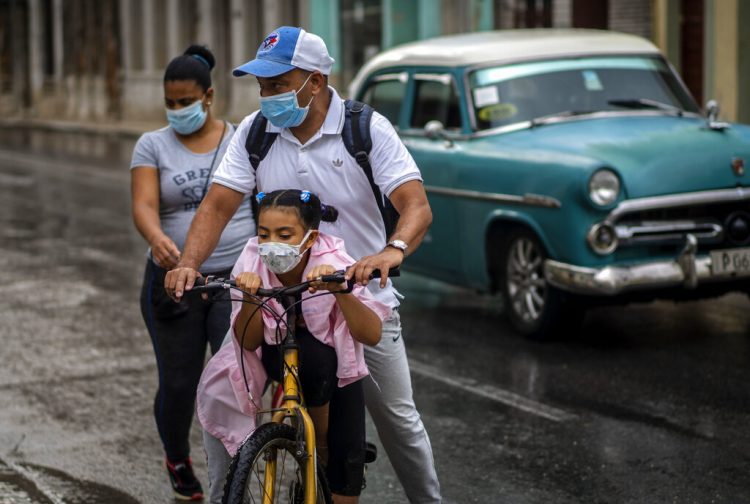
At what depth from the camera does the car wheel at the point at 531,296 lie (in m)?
9.21

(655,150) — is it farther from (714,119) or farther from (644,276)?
(714,119)

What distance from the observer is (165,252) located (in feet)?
19.5

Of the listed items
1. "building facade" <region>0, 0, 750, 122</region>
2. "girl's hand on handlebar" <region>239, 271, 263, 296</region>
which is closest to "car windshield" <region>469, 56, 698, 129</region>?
"girl's hand on handlebar" <region>239, 271, 263, 296</region>

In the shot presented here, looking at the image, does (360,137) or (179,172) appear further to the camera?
(179,172)

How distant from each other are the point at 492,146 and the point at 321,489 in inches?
207

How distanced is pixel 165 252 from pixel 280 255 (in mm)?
1441

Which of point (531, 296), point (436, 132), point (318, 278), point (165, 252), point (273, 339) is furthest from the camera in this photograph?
point (436, 132)

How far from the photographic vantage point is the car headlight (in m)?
8.77

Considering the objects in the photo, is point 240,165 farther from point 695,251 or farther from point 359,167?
point 695,251

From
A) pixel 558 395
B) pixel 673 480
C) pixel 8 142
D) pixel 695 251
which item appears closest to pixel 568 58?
pixel 695 251

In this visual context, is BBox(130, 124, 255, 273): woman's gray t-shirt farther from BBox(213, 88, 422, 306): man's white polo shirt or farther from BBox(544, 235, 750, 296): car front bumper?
BBox(544, 235, 750, 296): car front bumper

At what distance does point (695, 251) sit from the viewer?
882cm

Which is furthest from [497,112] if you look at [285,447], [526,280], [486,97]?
[285,447]

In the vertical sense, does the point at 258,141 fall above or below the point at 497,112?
above
